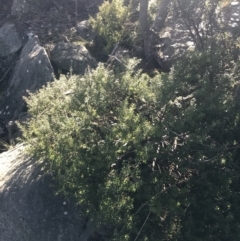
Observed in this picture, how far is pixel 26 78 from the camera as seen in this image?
21.2 feet

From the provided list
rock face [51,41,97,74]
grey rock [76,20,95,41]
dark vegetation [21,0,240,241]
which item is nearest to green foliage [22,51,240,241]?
dark vegetation [21,0,240,241]

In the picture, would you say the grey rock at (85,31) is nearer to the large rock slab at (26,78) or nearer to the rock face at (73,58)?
the rock face at (73,58)

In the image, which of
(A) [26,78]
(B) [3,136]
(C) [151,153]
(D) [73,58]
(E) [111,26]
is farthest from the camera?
(E) [111,26]

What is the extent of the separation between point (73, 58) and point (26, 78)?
0.82 m

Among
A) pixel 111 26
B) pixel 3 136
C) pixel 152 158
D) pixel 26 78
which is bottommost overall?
pixel 152 158

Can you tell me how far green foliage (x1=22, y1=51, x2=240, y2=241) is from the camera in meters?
3.39

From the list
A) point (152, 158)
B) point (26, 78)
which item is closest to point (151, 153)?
point (152, 158)

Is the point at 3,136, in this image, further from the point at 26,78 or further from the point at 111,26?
the point at 111,26

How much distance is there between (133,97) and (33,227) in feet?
5.27

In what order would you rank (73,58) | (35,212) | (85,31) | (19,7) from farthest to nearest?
(19,7)
(85,31)
(73,58)
(35,212)

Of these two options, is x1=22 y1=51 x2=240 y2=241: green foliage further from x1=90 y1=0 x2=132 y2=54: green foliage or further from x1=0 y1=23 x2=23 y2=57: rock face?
x1=0 y1=23 x2=23 y2=57: rock face

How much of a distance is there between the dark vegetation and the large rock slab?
2206mm

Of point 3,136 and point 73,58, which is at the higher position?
point 73,58

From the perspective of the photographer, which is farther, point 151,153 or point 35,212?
point 35,212
